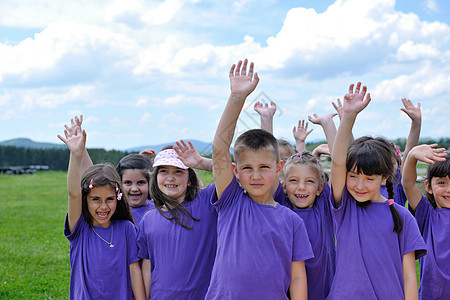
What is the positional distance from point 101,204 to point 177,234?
0.79 m

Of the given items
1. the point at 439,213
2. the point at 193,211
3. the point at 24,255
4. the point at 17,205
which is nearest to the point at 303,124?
the point at 439,213

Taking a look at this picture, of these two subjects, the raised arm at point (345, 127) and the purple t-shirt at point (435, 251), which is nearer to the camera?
the raised arm at point (345, 127)

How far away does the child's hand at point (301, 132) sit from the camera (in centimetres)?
493

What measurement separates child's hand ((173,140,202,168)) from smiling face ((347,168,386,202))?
1161 mm

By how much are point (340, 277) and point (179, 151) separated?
4.95ft

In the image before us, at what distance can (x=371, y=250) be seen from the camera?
3.01 m

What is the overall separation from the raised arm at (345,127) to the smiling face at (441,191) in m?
1.30

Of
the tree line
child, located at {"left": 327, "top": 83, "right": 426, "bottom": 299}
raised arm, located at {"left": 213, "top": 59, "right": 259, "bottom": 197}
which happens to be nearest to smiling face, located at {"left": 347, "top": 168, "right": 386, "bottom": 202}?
child, located at {"left": 327, "top": 83, "right": 426, "bottom": 299}

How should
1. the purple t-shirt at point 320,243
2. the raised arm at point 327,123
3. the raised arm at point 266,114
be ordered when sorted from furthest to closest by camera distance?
the raised arm at point 266,114 < the raised arm at point 327,123 < the purple t-shirt at point 320,243

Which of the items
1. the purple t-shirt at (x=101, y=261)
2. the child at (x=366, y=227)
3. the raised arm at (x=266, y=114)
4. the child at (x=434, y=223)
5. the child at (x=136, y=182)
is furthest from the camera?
the child at (x=136, y=182)

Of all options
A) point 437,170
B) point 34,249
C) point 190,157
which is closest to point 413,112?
point 437,170

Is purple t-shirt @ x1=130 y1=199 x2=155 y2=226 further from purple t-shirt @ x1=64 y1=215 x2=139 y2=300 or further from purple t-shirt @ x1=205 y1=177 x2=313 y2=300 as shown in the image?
purple t-shirt @ x1=205 y1=177 x2=313 y2=300

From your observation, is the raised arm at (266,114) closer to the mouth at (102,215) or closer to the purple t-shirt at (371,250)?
the purple t-shirt at (371,250)

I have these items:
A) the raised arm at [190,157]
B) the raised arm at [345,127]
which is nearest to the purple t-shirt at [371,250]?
the raised arm at [345,127]
